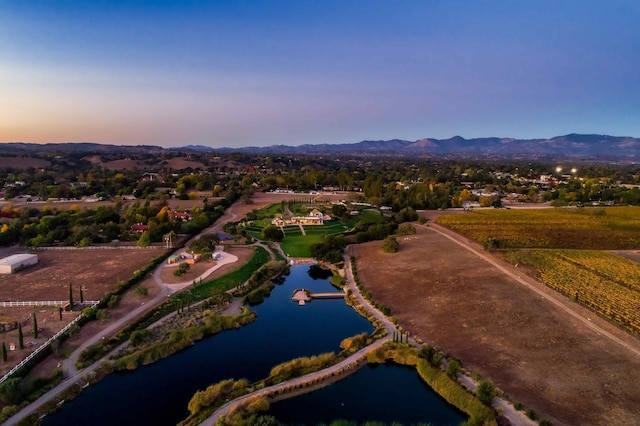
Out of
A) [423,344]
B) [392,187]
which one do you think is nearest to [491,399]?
[423,344]

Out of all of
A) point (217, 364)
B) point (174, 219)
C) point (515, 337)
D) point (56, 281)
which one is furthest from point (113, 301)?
point (174, 219)

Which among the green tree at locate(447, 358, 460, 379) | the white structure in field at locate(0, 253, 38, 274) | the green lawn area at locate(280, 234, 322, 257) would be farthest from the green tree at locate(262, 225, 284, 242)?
the green tree at locate(447, 358, 460, 379)

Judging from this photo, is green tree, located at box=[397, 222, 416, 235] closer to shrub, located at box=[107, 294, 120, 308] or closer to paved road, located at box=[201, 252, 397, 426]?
paved road, located at box=[201, 252, 397, 426]

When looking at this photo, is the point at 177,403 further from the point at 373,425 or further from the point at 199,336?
the point at 373,425

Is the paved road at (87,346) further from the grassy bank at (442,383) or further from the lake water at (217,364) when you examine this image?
the grassy bank at (442,383)

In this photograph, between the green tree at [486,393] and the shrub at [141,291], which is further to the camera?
the shrub at [141,291]

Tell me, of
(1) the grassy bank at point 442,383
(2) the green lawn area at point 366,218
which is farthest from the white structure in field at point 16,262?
(2) the green lawn area at point 366,218

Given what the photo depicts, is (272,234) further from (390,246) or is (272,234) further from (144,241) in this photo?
(144,241)
